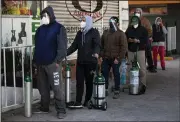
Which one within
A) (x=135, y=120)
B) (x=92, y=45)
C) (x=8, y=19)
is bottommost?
(x=135, y=120)

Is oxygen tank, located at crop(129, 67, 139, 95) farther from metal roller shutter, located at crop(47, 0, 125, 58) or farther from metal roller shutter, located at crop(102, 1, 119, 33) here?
metal roller shutter, located at crop(102, 1, 119, 33)

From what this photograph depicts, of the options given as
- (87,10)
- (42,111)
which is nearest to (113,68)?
(42,111)

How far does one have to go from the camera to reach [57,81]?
272 inches

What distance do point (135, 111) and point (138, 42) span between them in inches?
86.9

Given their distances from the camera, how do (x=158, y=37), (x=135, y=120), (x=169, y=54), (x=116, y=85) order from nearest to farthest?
(x=135, y=120) → (x=116, y=85) → (x=158, y=37) → (x=169, y=54)

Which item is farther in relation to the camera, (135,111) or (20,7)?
(20,7)

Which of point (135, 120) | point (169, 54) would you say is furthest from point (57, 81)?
point (169, 54)

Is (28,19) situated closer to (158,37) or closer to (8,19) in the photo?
(8,19)

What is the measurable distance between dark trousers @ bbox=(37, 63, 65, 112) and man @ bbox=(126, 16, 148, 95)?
8.95 ft

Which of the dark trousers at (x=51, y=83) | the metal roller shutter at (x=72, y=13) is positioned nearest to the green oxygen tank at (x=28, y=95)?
the dark trousers at (x=51, y=83)

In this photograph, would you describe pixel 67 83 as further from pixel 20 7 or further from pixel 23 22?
pixel 20 7

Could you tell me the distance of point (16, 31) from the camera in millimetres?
7930

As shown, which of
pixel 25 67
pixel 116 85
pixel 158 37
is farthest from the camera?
pixel 158 37

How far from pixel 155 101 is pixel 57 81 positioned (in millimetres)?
2518
